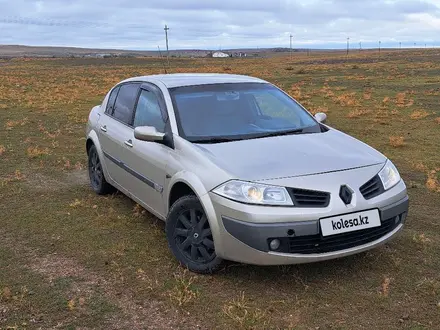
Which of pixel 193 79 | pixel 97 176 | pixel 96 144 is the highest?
pixel 193 79

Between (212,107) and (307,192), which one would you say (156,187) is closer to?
(212,107)

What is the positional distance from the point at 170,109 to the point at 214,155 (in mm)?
907

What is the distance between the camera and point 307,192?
370 centimetres

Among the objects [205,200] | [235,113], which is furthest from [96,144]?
[205,200]

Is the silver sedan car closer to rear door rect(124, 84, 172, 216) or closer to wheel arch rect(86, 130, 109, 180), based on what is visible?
rear door rect(124, 84, 172, 216)

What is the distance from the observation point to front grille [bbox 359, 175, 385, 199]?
3854 mm

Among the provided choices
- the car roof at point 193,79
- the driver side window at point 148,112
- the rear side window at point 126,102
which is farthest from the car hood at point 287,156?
the rear side window at point 126,102

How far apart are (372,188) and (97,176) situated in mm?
3818

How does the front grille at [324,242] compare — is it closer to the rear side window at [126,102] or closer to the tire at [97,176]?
the rear side window at [126,102]

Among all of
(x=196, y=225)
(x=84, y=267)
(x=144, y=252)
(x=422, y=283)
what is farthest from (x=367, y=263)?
(x=84, y=267)

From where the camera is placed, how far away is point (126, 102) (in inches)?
229

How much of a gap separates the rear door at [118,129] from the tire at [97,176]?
16.6 inches

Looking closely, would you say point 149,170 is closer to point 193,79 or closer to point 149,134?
point 149,134

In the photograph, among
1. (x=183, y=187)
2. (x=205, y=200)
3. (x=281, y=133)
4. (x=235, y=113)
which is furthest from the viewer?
(x=235, y=113)
